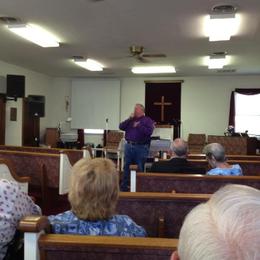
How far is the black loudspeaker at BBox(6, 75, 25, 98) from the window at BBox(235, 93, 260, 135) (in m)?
5.73

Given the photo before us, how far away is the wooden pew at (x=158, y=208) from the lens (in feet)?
6.81

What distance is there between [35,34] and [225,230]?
17.4ft

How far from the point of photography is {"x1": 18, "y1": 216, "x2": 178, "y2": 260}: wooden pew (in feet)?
3.94

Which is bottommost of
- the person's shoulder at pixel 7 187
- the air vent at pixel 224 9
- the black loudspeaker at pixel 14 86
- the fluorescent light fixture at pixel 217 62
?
the person's shoulder at pixel 7 187

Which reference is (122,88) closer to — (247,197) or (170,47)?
(170,47)

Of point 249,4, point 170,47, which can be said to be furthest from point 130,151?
point 249,4

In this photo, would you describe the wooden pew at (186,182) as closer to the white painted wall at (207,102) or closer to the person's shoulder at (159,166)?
the person's shoulder at (159,166)

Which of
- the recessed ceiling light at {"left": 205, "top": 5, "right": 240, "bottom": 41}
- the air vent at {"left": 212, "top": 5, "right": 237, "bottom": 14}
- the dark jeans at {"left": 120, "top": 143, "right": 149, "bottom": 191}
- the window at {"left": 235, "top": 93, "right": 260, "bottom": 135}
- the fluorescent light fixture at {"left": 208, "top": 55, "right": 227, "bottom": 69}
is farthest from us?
the window at {"left": 235, "top": 93, "right": 260, "bottom": 135}

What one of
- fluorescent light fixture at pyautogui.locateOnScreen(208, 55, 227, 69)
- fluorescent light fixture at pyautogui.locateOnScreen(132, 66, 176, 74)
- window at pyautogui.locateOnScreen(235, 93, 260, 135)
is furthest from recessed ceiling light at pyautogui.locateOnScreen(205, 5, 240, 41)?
window at pyautogui.locateOnScreen(235, 93, 260, 135)

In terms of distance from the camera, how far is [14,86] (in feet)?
25.6

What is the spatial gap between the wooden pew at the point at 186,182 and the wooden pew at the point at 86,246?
160cm

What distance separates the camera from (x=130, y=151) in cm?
557

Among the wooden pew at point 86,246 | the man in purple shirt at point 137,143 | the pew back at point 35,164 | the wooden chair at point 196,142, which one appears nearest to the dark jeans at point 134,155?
the man in purple shirt at point 137,143

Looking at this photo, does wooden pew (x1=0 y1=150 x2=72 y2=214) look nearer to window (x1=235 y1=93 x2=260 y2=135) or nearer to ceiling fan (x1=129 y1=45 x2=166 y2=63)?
ceiling fan (x1=129 y1=45 x2=166 y2=63)
